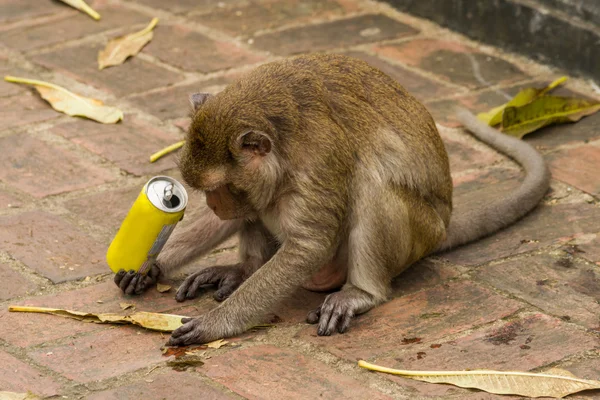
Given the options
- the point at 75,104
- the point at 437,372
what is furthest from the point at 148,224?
the point at 75,104

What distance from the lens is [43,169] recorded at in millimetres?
5465

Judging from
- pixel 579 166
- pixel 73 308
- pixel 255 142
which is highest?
pixel 255 142

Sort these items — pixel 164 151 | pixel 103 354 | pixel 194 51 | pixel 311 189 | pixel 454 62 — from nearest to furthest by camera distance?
1. pixel 103 354
2. pixel 311 189
3. pixel 164 151
4. pixel 454 62
5. pixel 194 51

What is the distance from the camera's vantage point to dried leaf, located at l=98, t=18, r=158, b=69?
22.0 feet

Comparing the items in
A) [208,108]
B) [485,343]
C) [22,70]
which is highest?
[208,108]

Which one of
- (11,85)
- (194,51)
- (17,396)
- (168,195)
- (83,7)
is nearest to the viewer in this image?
(17,396)

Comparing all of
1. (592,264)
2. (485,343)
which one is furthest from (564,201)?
(485,343)

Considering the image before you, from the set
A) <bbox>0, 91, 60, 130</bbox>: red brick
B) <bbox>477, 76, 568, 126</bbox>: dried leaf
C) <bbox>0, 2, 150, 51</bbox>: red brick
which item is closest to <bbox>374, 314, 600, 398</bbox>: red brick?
<bbox>477, 76, 568, 126</bbox>: dried leaf

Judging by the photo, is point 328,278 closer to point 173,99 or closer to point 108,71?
point 173,99

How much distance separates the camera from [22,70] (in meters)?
6.54

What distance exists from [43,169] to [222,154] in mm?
1726

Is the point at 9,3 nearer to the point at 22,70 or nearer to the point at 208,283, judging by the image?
the point at 22,70

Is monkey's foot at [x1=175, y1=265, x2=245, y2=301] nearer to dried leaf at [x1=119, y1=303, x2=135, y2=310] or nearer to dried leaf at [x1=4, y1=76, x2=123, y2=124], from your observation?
dried leaf at [x1=119, y1=303, x2=135, y2=310]

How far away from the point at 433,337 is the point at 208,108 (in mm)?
1239
